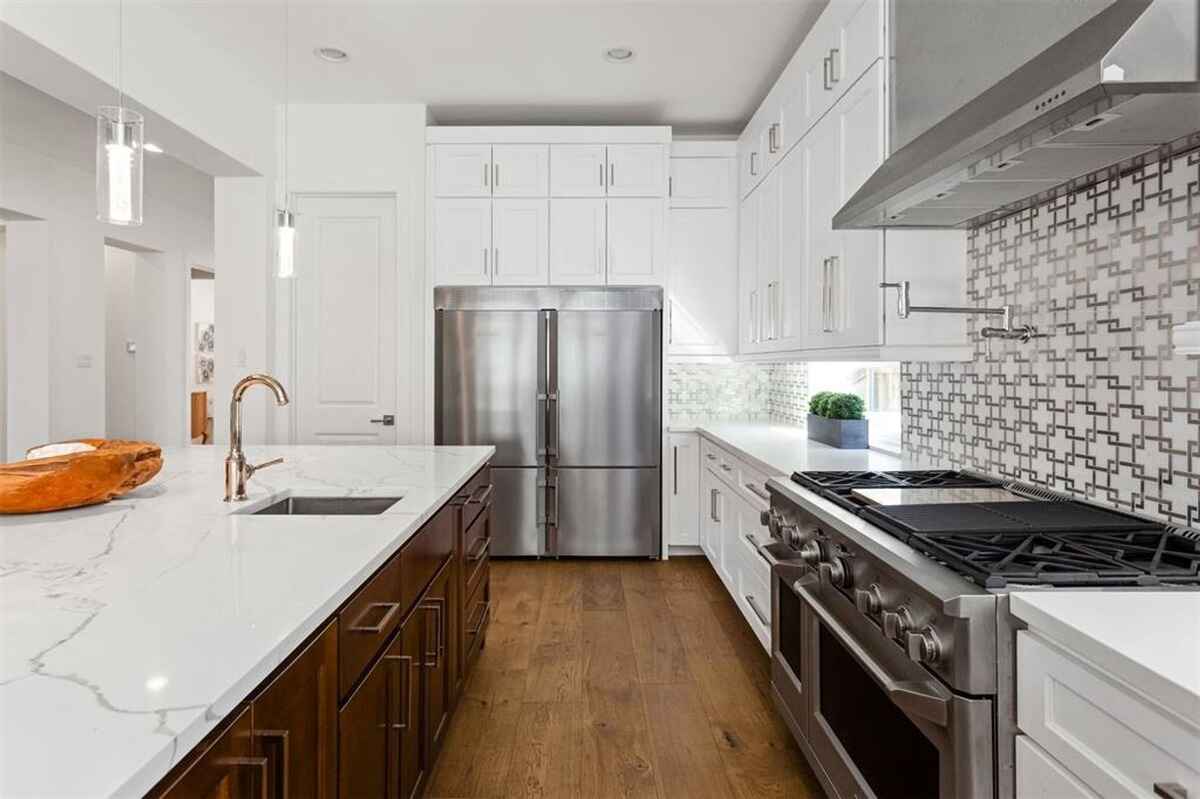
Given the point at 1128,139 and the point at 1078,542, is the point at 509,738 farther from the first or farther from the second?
the point at 1128,139

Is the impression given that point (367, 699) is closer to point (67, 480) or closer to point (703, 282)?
point (67, 480)

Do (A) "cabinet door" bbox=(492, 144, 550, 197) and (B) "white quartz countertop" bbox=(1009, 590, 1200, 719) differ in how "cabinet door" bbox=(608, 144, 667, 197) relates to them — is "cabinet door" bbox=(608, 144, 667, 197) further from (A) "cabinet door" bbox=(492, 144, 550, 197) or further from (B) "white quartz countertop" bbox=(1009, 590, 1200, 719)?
(B) "white quartz countertop" bbox=(1009, 590, 1200, 719)

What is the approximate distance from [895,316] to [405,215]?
3059mm

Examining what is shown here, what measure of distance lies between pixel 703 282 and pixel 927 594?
11.1 ft

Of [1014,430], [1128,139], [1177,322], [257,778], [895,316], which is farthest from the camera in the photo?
[895,316]

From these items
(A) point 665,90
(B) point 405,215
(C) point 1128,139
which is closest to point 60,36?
(B) point 405,215

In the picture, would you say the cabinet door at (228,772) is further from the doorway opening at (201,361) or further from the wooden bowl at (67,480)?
the doorway opening at (201,361)

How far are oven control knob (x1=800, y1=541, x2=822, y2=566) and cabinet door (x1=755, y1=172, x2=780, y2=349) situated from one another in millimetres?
1728

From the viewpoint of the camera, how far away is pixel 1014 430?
6.64 feet

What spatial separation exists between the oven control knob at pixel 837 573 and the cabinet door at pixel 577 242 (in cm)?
288

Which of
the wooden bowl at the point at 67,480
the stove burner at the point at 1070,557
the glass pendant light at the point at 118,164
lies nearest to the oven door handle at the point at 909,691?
the stove burner at the point at 1070,557

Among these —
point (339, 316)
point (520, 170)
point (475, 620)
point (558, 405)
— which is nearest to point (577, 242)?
point (520, 170)

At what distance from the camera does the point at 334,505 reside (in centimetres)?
201

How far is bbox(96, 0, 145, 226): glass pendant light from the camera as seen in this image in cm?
174
